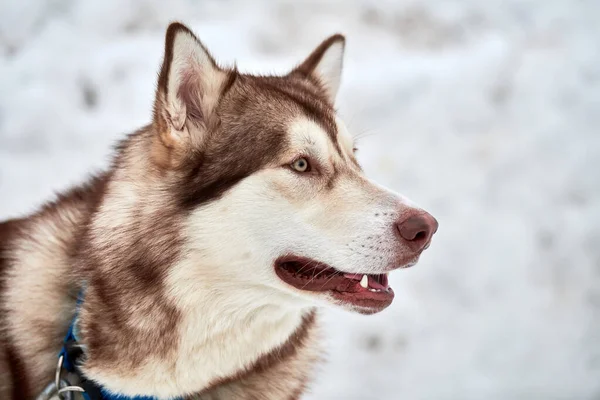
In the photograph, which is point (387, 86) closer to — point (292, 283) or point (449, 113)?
point (449, 113)

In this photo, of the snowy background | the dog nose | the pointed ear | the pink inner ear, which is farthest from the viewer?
the snowy background

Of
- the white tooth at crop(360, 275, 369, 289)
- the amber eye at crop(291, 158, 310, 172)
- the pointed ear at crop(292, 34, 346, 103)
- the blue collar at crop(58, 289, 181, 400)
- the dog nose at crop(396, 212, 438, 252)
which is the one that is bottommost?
the blue collar at crop(58, 289, 181, 400)

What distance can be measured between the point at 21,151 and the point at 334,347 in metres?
2.50

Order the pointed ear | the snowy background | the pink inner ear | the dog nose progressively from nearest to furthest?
the dog nose
the pink inner ear
the pointed ear
the snowy background

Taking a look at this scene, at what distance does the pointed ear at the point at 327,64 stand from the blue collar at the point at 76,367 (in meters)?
1.44

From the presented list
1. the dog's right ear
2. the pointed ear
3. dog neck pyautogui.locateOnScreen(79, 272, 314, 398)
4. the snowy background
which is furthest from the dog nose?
the snowy background

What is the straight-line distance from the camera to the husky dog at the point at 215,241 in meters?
2.21

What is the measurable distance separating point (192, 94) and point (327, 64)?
0.91 meters

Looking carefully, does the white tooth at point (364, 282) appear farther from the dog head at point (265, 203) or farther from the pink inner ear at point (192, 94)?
the pink inner ear at point (192, 94)

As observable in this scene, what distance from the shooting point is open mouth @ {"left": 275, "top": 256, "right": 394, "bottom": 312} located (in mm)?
2246

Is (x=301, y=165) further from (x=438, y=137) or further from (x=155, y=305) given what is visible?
(x=438, y=137)

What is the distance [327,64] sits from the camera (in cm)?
300

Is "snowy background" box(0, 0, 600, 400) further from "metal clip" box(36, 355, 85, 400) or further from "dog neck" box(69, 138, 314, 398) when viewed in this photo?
"metal clip" box(36, 355, 85, 400)

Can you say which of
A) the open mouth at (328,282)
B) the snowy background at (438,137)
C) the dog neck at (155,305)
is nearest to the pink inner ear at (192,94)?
the dog neck at (155,305)
